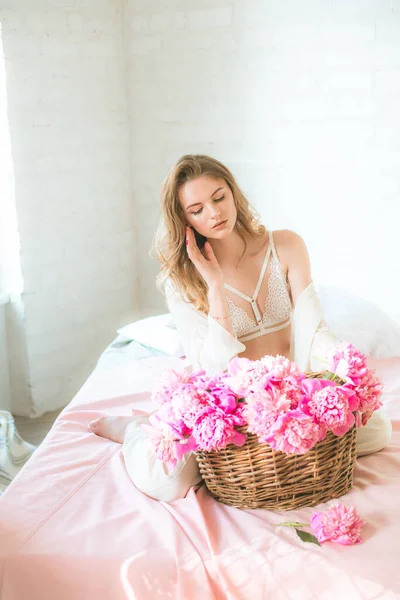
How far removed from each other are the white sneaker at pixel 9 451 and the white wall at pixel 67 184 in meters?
0.56

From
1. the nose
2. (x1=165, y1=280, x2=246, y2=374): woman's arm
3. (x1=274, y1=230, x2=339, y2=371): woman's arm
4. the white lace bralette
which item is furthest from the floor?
the nose

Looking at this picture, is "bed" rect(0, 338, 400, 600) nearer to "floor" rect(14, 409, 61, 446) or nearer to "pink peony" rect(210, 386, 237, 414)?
"pink peony" rect(210, 386, 237, 414)

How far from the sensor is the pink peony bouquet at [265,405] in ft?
4.90

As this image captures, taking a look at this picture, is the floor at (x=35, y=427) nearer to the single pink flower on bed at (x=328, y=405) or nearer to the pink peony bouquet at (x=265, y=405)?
the pink peony bouquet at (x=265, y=405)

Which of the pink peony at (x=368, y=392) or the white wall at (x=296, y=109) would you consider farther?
the white wall at (x=296, y=109)

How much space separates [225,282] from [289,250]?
0.22 meters

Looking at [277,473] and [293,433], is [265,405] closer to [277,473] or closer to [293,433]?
[293,433]

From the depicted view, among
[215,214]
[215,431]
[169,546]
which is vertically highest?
[215,214]

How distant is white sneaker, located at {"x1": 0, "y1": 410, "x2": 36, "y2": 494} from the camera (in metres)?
2.61

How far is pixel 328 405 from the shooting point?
1.52 m

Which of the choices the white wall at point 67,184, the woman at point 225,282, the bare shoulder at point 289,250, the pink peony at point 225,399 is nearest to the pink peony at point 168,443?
the pink peony at point 225,399

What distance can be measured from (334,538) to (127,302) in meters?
2.47

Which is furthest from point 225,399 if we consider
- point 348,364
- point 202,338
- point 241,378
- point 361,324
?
point 361,324

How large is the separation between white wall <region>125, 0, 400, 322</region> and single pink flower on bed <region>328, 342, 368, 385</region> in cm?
164
